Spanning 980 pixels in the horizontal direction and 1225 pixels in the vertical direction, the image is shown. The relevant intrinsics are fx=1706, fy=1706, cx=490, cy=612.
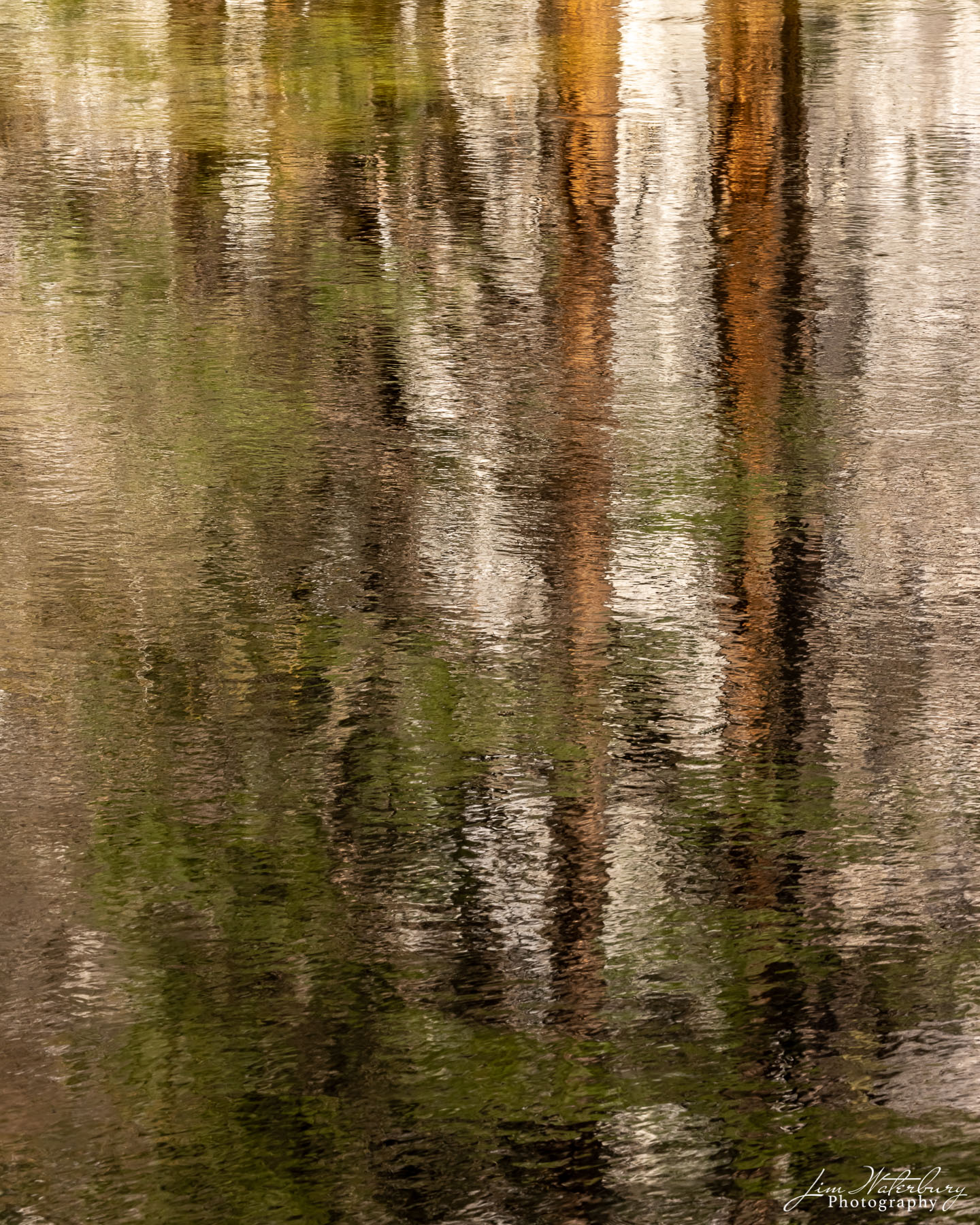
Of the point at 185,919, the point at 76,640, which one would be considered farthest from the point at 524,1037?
the point at 76,640

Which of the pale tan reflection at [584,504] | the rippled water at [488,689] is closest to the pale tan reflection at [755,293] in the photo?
the rippled water at [488,689]

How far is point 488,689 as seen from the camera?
3.32 metres

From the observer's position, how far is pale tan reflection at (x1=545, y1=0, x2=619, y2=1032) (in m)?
2.66

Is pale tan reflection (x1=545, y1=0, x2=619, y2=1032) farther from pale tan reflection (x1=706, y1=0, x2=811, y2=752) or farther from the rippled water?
pale tan reflection (x1=706, y1=0, x2=811, y2=752)

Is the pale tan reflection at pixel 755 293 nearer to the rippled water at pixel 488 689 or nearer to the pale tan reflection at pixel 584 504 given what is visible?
the rippled water at pixel 488 689

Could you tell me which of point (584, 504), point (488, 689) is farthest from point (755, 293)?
point (488, 689)

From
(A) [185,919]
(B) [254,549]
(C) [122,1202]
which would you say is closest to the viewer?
(C) [122,1202]

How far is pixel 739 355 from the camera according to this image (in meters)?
5.00

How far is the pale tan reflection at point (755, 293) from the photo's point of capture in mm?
3441

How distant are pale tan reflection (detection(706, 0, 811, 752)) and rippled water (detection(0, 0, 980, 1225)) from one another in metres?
0.02

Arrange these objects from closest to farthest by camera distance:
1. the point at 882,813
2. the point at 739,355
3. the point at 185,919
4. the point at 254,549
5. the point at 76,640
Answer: the point at 185,919, the point at 882,813, the point at 76,640, the point at 254,549, the point at 739,355

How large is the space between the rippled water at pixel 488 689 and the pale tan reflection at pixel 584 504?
0.01m

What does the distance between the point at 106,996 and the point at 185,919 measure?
21cm

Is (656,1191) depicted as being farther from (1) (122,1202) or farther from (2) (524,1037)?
(1) (122,1202)
